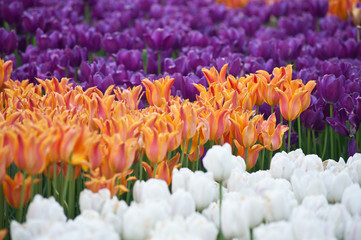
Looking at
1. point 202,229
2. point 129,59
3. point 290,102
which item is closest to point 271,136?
point 290,102

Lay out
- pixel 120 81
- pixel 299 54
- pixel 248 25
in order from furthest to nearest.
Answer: pixel 248 25 → pixel 299 54 → pixel 120 81

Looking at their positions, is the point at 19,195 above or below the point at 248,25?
above

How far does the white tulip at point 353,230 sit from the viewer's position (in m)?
1.59

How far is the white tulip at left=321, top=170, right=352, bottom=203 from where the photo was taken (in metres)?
1.88

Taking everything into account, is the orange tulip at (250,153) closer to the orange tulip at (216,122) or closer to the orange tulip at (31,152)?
the orange tulip at (216,122)

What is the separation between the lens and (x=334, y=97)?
8.82 feet

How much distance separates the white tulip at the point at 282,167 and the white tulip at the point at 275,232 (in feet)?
1.74

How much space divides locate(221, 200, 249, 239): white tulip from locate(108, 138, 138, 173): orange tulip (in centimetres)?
40

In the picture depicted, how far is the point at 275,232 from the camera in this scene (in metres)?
1.52

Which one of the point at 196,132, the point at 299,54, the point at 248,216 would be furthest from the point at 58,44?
the point at 248,216

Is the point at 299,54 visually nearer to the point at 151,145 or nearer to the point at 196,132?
the point at 196,132

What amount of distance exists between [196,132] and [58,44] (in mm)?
2440

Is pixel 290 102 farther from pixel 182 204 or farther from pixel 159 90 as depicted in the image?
pixel 182 204

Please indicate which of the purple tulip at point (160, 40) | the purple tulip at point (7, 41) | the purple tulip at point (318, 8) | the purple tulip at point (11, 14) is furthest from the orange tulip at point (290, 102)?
the purple tulip at point (318, 8)
